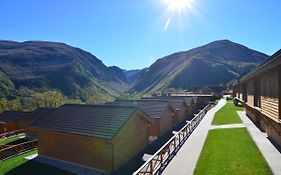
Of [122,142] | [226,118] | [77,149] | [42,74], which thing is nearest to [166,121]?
[226,118]

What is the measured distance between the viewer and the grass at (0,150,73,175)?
55.2 ft

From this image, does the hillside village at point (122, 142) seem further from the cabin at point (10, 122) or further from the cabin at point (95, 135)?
the cabin at point (10, 122)

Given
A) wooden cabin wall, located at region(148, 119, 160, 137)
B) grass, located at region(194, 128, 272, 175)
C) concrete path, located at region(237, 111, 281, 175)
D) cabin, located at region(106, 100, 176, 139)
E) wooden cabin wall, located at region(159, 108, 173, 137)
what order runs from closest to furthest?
concrete path, located at region(237, 111, 281, 175), grass, located at region(194, 128, 272, 175), wooden cabin wall, located at region(148, 119, 160, 137), cabin, located at region(106, 100, 176, 139), wooden cabin wall, located at region(159, 108, 173, 137)

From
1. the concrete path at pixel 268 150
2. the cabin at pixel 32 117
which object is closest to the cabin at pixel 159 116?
the concrete path at pixel 268 150

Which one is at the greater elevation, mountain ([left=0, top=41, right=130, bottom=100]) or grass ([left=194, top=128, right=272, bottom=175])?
mountain ([left=0, top=41, right=130, bottom=100])

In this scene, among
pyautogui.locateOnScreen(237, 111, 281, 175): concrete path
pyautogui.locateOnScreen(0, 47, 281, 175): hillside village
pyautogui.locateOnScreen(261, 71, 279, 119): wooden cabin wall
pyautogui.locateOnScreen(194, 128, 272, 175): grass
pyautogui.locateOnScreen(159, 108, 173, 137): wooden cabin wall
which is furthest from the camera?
pyautogui.locateOnScreen(159, 108, 173, 137): wooden cabin wall

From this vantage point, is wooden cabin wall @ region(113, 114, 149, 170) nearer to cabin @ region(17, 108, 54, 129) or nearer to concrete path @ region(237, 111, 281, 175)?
concrete path @ region(237, 111, 281, 175)

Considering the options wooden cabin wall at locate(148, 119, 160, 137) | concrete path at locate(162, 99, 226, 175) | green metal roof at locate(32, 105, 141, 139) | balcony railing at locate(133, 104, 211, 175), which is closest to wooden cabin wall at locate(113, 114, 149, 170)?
green metal roof at locate(32, 105, 141, 139)

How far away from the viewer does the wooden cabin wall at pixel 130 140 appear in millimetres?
16883

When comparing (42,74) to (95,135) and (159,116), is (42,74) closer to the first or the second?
(159,116)

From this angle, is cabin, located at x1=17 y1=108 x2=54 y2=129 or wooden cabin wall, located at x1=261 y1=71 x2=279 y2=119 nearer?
wooden cabin wall, located at x1=261 y1=71 x2=279 y2=119

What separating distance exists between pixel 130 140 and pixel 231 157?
730 cm

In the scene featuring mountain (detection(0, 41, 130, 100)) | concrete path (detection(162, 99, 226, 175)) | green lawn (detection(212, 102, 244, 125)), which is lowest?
concrete path (detection(162, 99, 226, 175))

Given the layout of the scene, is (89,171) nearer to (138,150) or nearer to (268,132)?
(138,150)
